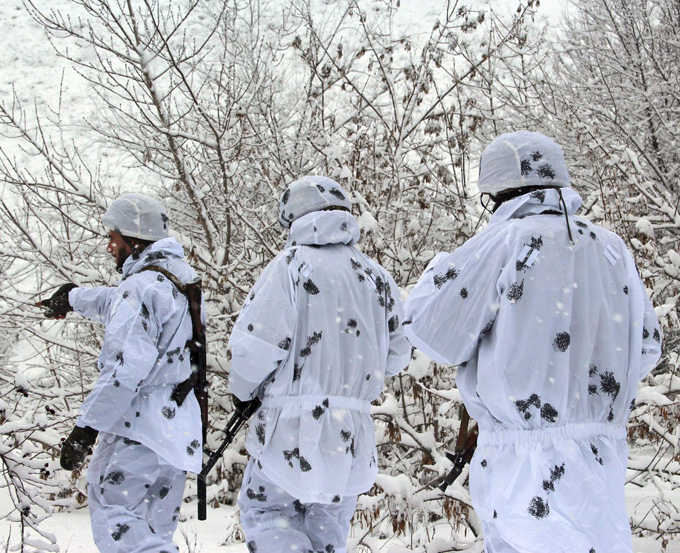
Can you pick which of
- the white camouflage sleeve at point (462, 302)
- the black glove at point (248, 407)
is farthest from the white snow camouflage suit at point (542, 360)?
the black glove at point (248, 407)

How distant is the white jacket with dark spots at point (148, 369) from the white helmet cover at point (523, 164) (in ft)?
5.22

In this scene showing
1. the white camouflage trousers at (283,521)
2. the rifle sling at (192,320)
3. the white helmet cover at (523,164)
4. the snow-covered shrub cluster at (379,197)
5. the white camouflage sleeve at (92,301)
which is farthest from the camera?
the snow-covered shrub cluster at (379,197)

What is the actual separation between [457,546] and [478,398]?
7.76 ft

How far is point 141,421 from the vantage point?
9.43ft

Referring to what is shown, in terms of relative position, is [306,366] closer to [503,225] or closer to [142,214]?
[503,225]

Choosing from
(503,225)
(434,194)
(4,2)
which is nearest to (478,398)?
(503,225)

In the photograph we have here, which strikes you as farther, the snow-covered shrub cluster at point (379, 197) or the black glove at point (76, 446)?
the snow-covered shrub cluster at point (379, 197)

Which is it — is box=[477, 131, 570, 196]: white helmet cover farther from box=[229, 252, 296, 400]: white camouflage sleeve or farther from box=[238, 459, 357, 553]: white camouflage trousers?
box=[238, 459, 357, 553]: white camouflage trousers

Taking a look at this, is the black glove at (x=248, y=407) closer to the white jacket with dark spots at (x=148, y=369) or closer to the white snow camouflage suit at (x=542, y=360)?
the white jacket with dark spots at (x=148, y=369)

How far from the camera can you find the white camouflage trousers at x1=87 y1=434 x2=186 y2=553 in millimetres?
2721

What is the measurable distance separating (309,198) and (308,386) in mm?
808

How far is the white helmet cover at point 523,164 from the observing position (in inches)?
82.9

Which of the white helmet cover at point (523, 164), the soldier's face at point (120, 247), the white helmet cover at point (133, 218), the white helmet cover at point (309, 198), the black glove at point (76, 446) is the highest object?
the white helmet cover at point (523, 164)

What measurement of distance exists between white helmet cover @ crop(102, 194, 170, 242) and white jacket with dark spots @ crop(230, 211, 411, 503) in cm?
83
